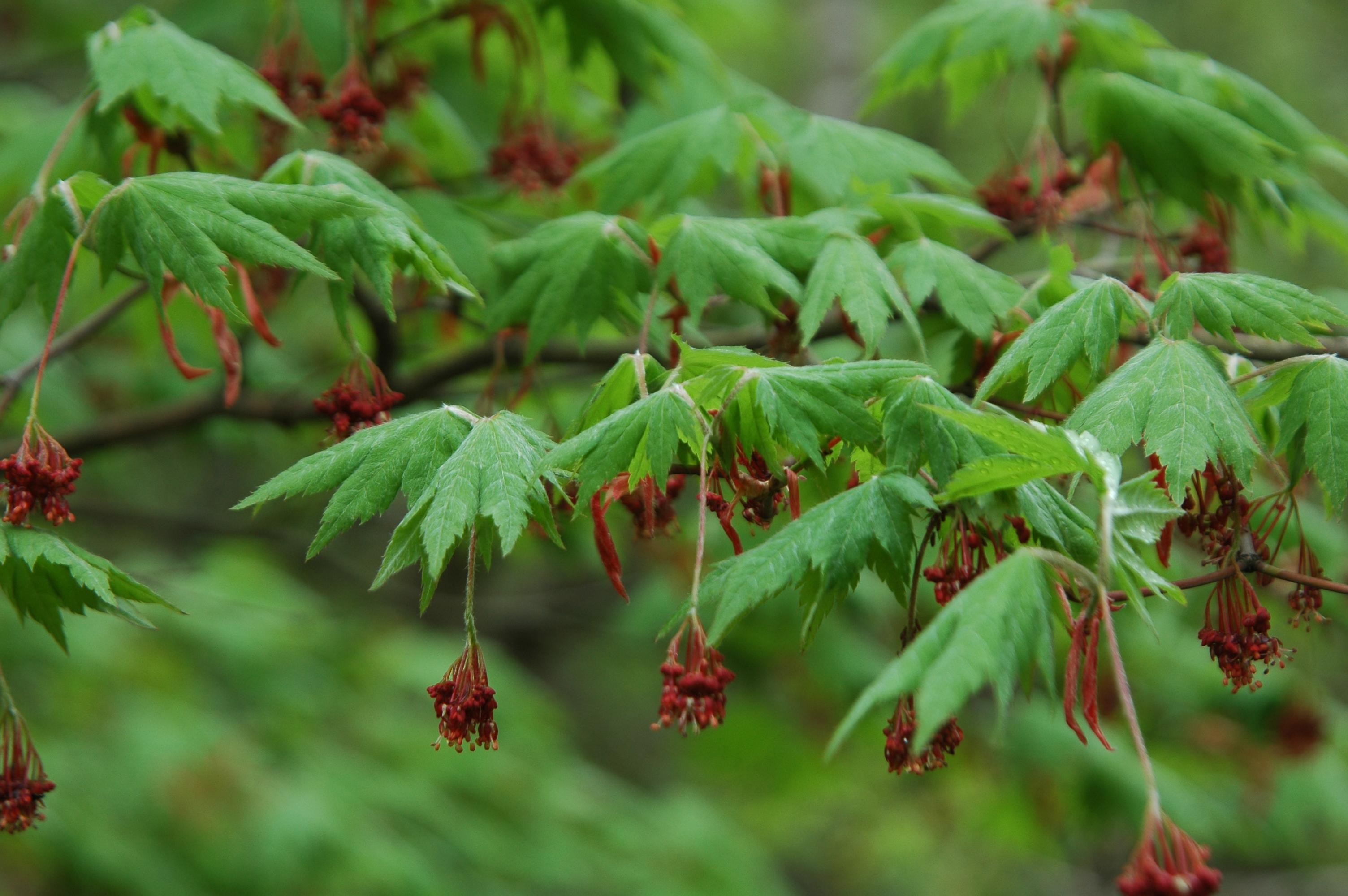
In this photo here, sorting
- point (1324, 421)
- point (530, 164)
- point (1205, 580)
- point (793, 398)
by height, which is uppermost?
point (530, 164)

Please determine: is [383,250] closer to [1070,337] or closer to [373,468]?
[373,468]

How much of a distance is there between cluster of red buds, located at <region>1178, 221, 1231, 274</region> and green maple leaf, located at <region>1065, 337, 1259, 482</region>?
2.82ft

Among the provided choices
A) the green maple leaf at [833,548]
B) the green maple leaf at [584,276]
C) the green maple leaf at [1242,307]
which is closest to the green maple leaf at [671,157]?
the green maple leaf at [584,276]

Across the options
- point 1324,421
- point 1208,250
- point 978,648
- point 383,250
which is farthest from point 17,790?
point 1208,250

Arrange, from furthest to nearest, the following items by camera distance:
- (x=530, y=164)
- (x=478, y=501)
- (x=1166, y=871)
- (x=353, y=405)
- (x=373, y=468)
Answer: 1. (x=530, y=164)
2. (x=353, y=405)
3. (x=373, y=468)
4. (x=478, y=501)
5. (x=1166, y=871)

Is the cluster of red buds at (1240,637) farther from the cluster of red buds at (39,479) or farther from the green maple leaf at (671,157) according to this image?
the cluster of red buds at (39,479)

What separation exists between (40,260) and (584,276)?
92 cm

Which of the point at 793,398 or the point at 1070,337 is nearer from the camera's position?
the point at 793,398

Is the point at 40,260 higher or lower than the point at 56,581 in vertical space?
higher

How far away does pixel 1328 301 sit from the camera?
4.98 feet

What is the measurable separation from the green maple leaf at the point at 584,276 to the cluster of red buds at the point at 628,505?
404mm

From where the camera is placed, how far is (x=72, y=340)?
2.48m

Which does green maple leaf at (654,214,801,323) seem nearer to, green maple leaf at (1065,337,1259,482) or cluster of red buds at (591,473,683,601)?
cluster of red buds at (591,473,683,601)

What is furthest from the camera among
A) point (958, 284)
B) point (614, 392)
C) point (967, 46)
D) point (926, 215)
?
point (967, 46)
